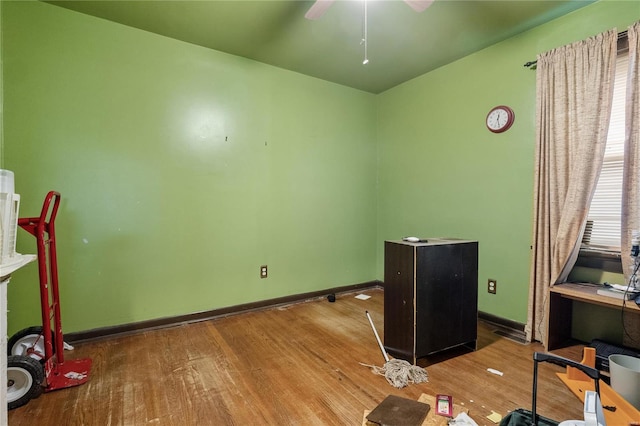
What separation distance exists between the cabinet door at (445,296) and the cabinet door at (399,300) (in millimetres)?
48

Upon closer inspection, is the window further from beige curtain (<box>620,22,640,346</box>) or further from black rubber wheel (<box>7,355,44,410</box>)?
black rubber wheel (<box>7,355,44,410</box>)

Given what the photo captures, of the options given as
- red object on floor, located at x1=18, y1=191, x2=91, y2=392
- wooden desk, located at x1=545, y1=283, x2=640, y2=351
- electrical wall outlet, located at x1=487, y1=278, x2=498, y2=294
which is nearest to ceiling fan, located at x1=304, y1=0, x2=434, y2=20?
red object on floor, located at x1=18, y1=191, x2=91, y2=392

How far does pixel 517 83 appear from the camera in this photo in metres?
2.63

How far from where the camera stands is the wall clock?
2678mm

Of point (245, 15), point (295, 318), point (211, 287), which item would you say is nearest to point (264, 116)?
point (245, 15)

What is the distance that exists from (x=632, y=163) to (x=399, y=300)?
5.81 ft

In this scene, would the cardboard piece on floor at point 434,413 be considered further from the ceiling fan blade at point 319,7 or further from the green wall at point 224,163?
the ceiling fan blade at point 319,7

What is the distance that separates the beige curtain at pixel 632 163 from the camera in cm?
195

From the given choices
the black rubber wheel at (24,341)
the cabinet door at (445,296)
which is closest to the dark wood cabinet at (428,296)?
the cabinet door at (445,296)

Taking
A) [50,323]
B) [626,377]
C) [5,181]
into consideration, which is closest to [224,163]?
[5,181]

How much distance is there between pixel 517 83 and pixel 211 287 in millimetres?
3379

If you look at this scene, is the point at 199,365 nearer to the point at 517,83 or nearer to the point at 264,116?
the point at 264,116

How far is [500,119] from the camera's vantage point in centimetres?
276

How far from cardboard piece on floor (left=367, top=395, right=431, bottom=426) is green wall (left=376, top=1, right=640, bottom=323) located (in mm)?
1583
